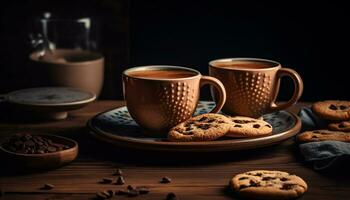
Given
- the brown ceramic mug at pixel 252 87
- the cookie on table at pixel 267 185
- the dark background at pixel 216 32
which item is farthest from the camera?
the dark background at pixel 216 32

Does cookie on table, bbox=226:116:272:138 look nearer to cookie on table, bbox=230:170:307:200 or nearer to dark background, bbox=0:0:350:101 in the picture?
cookie on table, bbox=230:170:307:200

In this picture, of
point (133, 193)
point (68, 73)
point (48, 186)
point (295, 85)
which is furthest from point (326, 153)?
point (68, 73)

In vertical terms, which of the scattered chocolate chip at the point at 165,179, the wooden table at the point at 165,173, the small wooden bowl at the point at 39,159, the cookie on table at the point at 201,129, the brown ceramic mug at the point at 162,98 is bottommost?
the wooden table at the point at 165,173

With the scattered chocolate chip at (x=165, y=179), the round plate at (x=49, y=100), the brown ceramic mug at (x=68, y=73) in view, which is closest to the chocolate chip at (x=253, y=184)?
Result: the scattered chocolate chip at (x=165, y=179)

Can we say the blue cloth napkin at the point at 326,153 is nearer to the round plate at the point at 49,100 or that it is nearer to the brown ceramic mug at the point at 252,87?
the brown ceramic mug at the point at 252,87

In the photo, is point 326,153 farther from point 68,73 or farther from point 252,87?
point 68,73

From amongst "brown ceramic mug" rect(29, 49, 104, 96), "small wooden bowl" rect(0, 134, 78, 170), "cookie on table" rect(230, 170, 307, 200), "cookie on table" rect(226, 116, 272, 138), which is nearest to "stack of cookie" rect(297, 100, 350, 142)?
"cookie on table" rect(226, 116, 272, 138)

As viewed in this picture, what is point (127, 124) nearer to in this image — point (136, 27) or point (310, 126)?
point (310, 126)

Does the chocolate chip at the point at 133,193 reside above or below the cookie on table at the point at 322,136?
below
